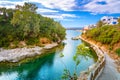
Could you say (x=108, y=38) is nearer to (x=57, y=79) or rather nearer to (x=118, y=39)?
(x=118, y=39)

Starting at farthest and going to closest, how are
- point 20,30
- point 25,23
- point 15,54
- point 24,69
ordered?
point 25,23 < point 20,30 < point 15,54 < point 24,69

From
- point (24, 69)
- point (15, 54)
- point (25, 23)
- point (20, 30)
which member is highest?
point (25, 23)

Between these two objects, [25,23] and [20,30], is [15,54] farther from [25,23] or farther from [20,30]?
[25,23]

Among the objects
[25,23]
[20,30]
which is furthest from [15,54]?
[25,23]

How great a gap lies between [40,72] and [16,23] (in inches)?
1319

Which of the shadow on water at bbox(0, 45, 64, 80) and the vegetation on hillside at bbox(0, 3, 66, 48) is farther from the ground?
the vegetation on hillside at bbox(0, 3, 66, 48)

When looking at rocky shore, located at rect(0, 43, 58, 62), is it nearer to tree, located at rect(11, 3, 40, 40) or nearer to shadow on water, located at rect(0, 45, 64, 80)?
shadow on water, located at rect(0, 45, 64, 80)

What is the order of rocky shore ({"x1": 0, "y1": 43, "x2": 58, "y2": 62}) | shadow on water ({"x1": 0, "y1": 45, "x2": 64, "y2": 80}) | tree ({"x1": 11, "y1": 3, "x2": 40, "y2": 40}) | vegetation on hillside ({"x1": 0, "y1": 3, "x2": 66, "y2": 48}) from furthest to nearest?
tree ({"x1": 11, "y1": 3, "x2": 40, "y2": 40})
vegetation on hillside ({"x1": 0, "y1": 3, "x2": 66, "y2": 48})
rocky shore ({"x1": 0, "y1": 43, "x2": 58, "y2": 62})
shadow on water ({"x1": 0, "y1": 45, "x2": 64, "y2": 80})

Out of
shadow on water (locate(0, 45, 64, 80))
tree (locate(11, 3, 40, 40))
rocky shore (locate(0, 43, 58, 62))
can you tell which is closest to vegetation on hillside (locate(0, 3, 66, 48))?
tree (locate(11, 3, 40, 40))

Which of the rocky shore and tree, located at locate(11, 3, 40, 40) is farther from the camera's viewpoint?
tree, located at locate(11, 3, 40, 40)

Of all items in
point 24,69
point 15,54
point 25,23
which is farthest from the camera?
point 25,23

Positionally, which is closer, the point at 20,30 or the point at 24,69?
the point at 24,69

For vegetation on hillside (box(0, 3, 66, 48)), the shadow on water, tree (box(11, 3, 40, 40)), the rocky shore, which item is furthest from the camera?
tree (box(11, 3, 40, 40))

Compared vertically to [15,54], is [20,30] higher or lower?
higher
